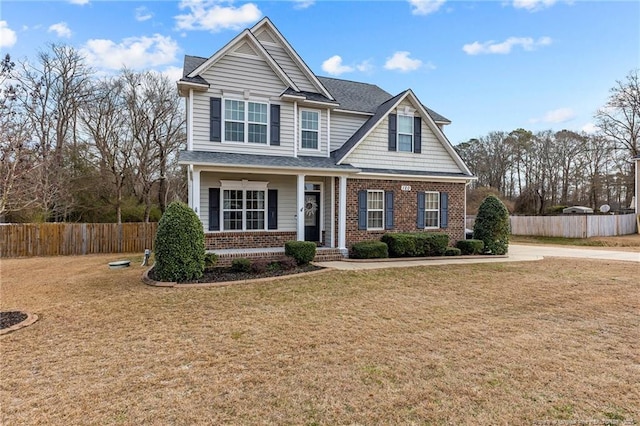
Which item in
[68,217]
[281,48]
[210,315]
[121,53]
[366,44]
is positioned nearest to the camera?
[210,315]

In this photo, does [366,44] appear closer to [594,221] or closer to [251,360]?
[251,360]

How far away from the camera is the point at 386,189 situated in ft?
46.9

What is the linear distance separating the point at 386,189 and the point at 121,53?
2239cm

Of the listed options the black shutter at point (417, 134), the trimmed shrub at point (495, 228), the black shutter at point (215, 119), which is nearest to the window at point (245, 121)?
the black shutter at point (215, 119)

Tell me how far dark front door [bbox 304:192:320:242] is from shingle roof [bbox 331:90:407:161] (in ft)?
6.30

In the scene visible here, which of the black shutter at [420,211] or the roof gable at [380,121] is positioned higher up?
the roof gable at [380,121]

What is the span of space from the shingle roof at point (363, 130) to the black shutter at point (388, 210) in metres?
2.44

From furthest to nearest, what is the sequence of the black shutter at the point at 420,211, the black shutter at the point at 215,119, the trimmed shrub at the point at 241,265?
the black shutter at the point at 420,211 → the black shutter at the point at 215,119 → the trimmed shrub at the point at 241,265

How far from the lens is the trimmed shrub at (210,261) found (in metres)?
10.6

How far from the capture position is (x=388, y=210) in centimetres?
1433

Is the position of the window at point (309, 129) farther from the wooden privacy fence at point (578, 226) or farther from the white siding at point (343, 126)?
the wooden privacy fence at point (578, 226)

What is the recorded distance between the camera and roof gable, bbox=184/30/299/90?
1209 centimetres

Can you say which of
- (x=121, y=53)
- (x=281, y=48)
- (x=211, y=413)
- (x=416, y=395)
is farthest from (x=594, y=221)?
(x=121, y=53)

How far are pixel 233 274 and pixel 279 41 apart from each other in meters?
9.62
